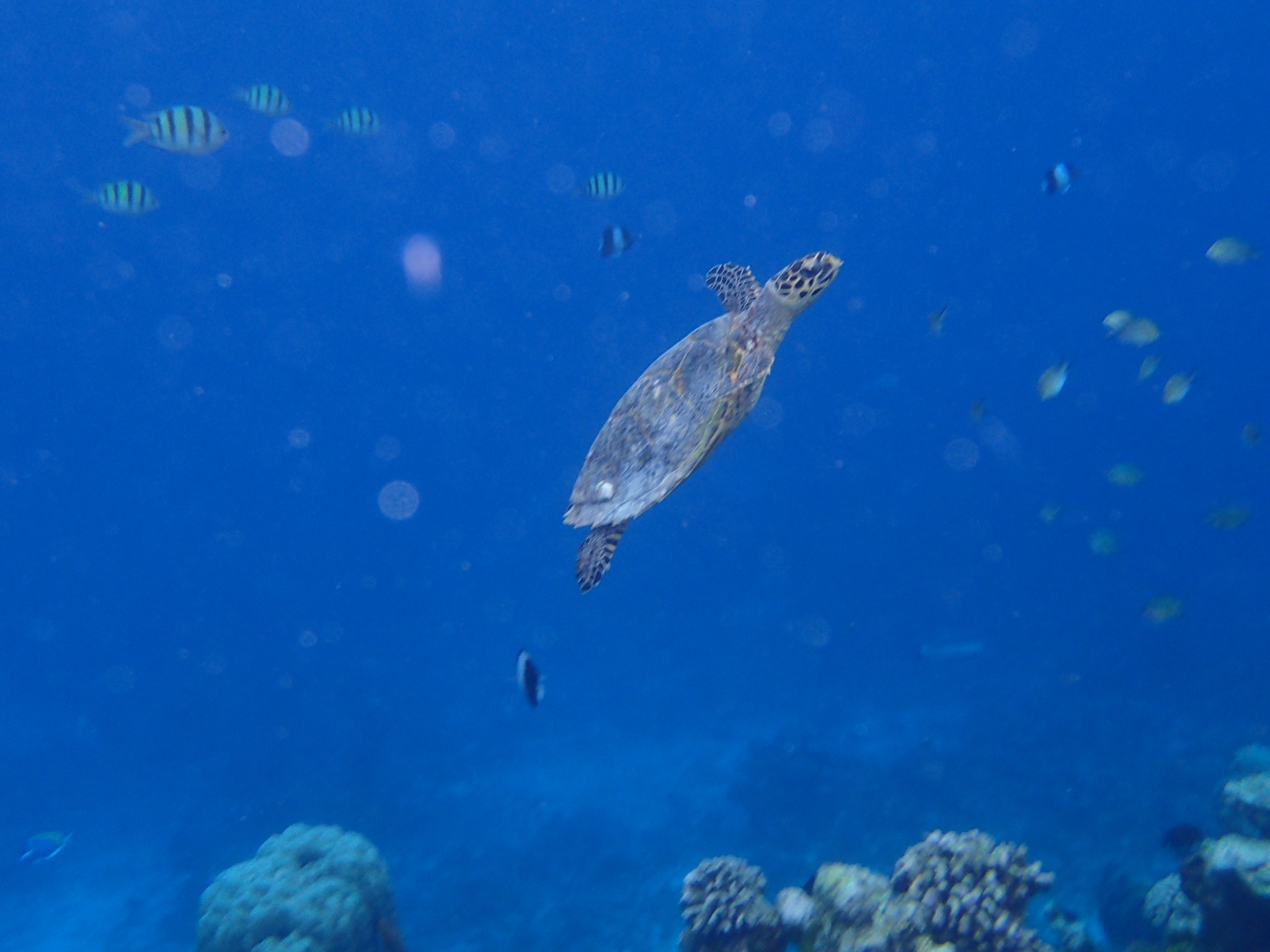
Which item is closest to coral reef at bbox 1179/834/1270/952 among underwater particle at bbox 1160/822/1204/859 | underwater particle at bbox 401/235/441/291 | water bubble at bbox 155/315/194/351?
underwater particle at bbox 1160/822/1204/859

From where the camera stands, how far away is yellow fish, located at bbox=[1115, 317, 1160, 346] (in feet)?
26.9

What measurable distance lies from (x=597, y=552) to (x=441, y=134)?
51.7m

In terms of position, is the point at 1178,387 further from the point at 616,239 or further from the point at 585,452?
the point at 585,452

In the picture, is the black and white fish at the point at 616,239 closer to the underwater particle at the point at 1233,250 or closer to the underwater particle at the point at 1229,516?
the underwater particle at the point at 1233,250

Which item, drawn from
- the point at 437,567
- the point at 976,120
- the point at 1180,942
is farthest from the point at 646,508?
the point at 976,120

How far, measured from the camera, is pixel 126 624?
99.0 ft

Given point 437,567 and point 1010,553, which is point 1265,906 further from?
point 437,567

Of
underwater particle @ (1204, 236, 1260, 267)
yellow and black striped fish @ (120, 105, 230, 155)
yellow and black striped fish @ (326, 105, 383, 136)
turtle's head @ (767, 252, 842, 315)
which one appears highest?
yellow and black striped fish @ (326, 105, 383, 136)

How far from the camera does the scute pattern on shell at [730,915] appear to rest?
13.8ft

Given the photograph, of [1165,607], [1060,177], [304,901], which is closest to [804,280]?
[1060,177]

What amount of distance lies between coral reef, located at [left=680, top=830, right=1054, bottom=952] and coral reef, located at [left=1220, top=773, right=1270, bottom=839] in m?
4.42

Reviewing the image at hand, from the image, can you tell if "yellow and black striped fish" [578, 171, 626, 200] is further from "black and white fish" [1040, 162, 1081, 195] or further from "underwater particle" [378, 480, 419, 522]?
"underwater particle" [378, 480, 419, 522]

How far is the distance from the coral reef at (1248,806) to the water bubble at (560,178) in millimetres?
48871

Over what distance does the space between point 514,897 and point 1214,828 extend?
10.2 metres
